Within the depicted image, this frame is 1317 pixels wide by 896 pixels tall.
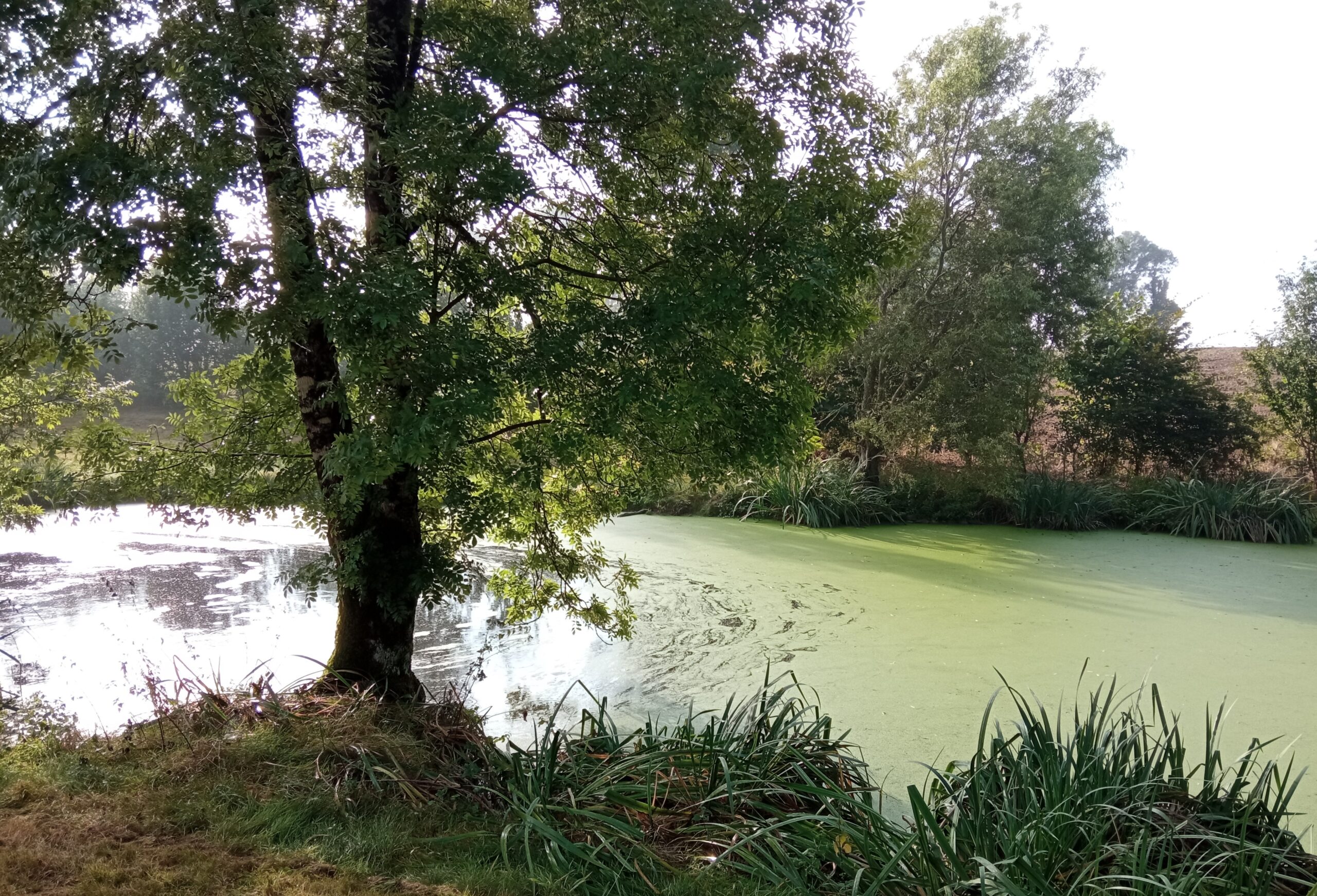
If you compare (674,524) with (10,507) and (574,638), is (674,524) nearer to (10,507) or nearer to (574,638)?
(574,638)

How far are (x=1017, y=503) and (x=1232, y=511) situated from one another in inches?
104

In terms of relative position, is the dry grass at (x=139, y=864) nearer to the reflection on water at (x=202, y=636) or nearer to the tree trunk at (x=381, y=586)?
the reflection on water at (x=202, y=636)

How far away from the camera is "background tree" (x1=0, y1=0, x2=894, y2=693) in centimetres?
312

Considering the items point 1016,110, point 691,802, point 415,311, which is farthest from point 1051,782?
point 1016,110

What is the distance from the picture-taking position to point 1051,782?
2.92 metres

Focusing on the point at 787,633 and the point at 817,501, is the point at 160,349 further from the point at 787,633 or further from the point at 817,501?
the point at 787,633

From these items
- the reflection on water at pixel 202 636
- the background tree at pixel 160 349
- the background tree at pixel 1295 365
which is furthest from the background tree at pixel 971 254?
the background tree at pixel 160 349

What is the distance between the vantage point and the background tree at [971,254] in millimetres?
11773

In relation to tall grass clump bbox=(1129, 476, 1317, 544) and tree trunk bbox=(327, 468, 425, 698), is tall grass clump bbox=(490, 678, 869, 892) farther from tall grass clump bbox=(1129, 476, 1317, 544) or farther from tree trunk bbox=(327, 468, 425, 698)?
tall grass clump bbox=(1129, 476, 1317, 544)

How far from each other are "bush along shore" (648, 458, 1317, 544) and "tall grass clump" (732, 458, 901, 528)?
0.04ft

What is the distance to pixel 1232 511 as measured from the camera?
448 inches

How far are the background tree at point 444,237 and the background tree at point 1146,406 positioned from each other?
11310 mm

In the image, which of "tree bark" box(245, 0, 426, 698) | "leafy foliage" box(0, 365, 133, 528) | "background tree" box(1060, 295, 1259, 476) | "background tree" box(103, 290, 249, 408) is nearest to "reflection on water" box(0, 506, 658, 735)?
"leafy foliage" box(0, 365, 133, 528)

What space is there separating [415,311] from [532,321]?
3.31 ft
